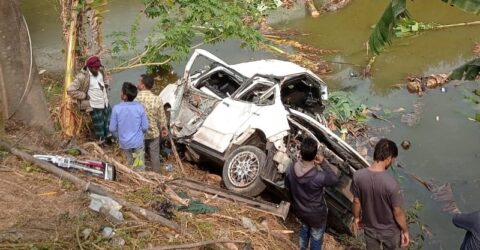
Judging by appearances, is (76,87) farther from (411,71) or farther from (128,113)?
(411,71)

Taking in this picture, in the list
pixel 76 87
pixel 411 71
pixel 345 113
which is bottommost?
pixel 345 113

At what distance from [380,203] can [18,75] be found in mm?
4934

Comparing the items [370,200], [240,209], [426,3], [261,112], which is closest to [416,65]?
[426,3]

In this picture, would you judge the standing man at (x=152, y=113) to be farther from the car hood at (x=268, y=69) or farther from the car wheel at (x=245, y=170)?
the car hood at (x=268, y=69)

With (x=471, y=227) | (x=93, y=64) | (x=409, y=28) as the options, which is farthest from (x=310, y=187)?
(x=409, y=28)

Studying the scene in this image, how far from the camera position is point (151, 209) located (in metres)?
6.06

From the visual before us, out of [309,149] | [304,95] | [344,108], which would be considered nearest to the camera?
[309,149]

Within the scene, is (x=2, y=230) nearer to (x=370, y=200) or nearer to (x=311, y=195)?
(x=311, y=195)

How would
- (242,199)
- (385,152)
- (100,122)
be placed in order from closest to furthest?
1. (385,152)
2. (242,199)
3. (100,122)

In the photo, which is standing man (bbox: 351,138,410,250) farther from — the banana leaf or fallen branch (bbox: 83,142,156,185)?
fallen branch (bbox: 83,142,156,185)

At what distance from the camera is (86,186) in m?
6.13

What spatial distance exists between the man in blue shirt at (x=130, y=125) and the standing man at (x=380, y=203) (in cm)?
311

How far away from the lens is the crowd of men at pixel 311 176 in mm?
5086

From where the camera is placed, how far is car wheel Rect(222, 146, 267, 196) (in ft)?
25.8
